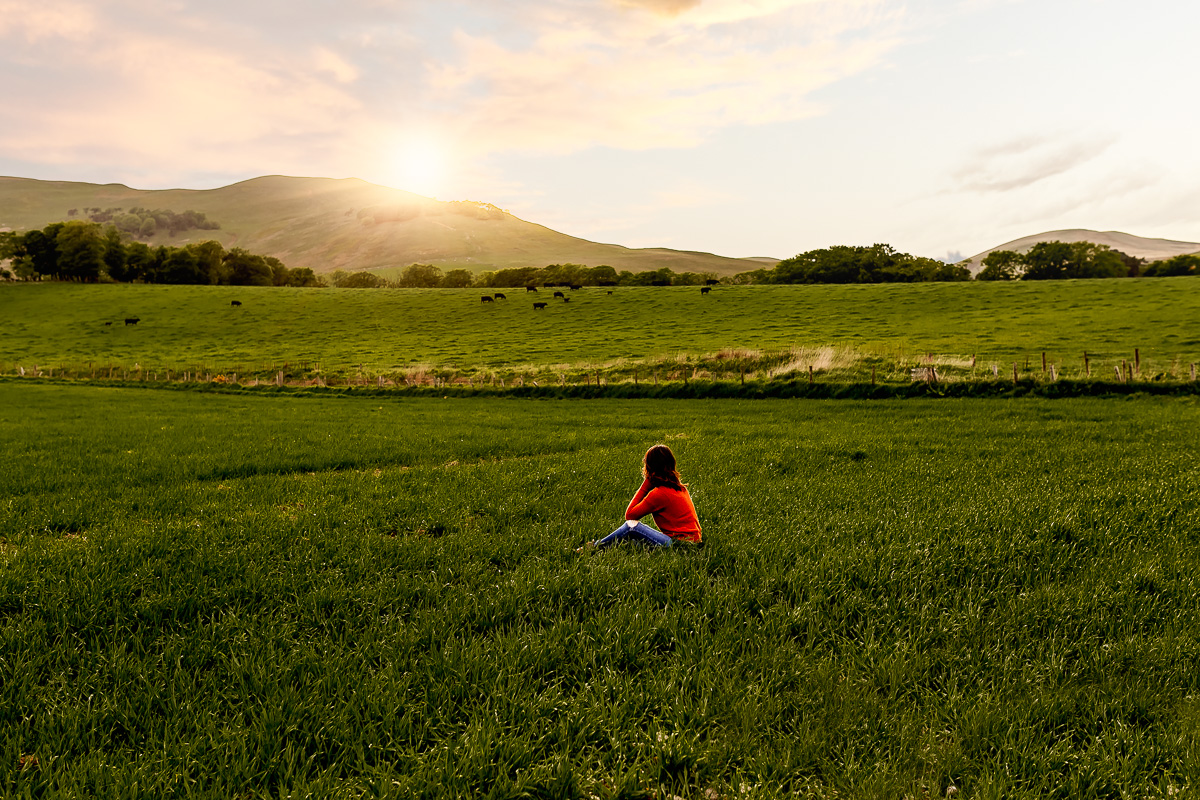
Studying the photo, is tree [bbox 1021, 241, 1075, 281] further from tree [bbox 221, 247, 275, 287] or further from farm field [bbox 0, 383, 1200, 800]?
tree [bbox 221, 247, 275, 287]

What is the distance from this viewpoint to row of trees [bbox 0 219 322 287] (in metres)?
101

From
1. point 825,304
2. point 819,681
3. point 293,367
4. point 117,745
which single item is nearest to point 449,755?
point 117,745

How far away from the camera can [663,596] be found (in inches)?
227

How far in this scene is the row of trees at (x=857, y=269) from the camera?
9862 centimetres

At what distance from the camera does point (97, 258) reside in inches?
3964

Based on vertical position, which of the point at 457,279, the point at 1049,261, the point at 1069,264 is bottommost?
the point at 457,279

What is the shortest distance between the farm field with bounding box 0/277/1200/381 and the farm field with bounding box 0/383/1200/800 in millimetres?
25744

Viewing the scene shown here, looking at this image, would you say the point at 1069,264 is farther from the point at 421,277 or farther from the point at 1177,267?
the point at 421,277

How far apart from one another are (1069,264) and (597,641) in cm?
12178

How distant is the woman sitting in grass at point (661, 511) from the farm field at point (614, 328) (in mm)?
26560

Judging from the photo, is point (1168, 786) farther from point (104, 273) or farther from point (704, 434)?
point (104, 273)

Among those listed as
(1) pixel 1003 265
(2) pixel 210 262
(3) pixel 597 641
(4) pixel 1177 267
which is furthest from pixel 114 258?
(4) pixel 1177 267

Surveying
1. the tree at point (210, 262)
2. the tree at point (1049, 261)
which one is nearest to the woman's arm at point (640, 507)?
the tree at point (1049, 261)

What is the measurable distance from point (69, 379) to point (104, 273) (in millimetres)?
80128
